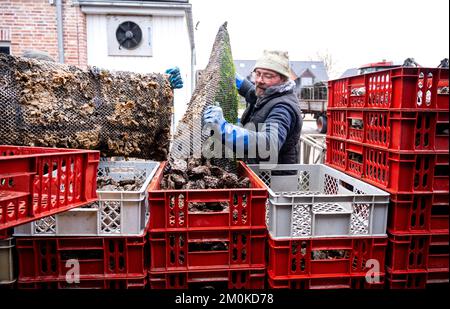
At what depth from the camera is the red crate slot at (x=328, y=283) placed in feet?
6.41

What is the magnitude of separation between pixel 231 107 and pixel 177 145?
650mm

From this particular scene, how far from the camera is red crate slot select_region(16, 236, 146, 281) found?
192 centimetres

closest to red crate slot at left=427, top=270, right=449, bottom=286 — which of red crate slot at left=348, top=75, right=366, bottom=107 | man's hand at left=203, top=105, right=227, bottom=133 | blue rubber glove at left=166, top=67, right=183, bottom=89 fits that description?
red crate slot at left=348, top=75, right=366, bottom=107

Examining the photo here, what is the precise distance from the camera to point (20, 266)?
1916mm

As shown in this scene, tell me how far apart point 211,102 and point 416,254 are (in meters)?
1.80

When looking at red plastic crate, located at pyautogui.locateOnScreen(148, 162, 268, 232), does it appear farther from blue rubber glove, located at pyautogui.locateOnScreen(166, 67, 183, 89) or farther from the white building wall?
the white building wall

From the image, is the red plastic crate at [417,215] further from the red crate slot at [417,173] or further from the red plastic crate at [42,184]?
the red plastic crate at [42,184]

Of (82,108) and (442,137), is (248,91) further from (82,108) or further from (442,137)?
(442,137)

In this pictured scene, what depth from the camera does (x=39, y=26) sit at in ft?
24.6

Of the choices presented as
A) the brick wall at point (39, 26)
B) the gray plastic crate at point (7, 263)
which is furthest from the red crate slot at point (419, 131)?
the brick wall at point (39, 26)

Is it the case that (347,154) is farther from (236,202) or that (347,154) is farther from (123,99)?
(123,99)

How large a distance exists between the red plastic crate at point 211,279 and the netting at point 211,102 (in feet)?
2.84

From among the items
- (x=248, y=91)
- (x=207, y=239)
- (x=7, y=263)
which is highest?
(x=248, y=91)

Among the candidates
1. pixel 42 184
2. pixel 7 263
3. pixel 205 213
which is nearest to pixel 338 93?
pixel 205 213
